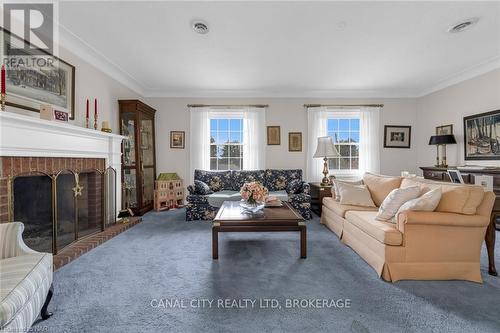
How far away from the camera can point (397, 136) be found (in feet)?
17.7

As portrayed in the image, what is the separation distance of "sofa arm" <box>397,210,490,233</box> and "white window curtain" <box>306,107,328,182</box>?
10.6 feet

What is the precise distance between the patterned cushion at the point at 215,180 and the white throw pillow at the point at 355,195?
2.23 meters

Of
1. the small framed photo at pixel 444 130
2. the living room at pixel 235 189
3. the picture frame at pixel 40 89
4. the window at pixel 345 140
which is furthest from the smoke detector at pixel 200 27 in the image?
the small framed photo at pixel 444 130

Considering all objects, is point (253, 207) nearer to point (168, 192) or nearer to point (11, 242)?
point (11, 242)

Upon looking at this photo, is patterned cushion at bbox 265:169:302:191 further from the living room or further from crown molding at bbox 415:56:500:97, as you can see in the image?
crown molding at bbox 415:56:500:97

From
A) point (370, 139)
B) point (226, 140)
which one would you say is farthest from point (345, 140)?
point (226, 140)

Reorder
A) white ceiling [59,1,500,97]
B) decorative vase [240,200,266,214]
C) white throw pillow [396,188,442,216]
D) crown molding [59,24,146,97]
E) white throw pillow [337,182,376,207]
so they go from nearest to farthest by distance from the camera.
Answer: white throw pillow [396,188,442,216]
white ceiling [59,1,500,97]
decorative vase [240,200,266,214]
crown molding [59,24,146,97]
white throw pillow [337,182,376,207]

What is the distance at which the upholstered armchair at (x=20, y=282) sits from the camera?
1.13 m

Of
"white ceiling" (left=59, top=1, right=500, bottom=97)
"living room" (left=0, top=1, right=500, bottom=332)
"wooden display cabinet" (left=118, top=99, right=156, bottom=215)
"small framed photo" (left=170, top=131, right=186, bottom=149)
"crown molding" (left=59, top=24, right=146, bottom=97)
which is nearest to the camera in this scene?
"living room" (left=0, top=1, right=500, bottom=332)

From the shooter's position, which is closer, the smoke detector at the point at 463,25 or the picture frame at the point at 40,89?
the picture frame at the point at 40,89

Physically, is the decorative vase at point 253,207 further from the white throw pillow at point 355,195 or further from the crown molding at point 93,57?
the crown molding at point 93,57

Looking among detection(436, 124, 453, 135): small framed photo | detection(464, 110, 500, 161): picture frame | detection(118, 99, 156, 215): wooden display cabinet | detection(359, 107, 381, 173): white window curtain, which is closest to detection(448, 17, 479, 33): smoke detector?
detection(464, 110, 500, 161): picture frame

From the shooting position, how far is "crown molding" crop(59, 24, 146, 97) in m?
2.91

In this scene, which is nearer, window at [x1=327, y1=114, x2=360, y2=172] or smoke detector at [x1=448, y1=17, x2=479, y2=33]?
smoke detector at [x1=448, y1=17, x2=479, y2=33]
